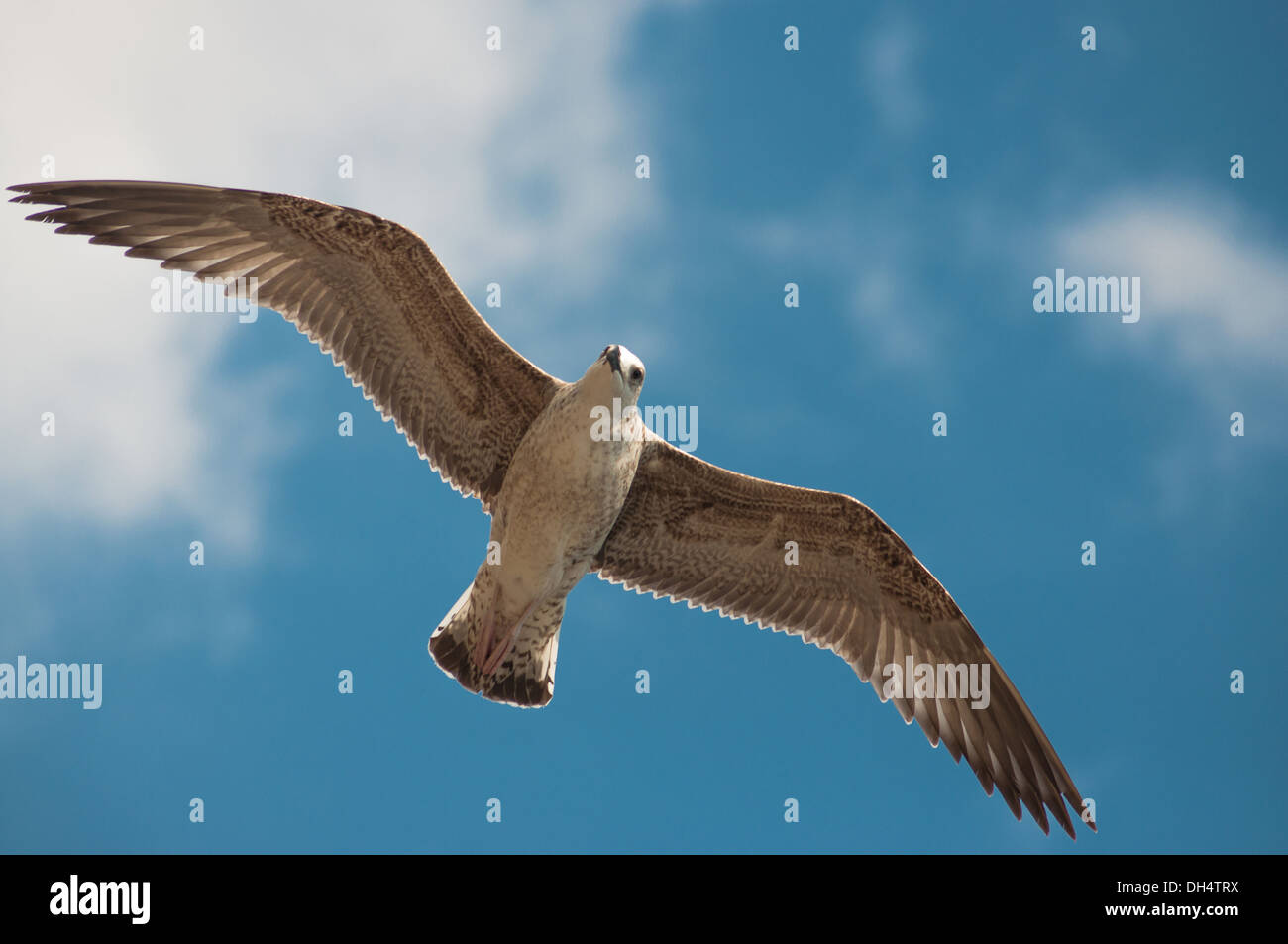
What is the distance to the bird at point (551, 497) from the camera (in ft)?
31.7

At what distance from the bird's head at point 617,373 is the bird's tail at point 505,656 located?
6.76ft

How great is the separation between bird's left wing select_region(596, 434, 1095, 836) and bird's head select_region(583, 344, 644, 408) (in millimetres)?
1396

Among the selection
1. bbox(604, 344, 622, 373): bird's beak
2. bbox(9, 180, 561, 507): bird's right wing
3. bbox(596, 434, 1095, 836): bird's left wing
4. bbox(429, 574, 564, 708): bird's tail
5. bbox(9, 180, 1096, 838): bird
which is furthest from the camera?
bbox(596, 434, 1095, 836): bird's left wing

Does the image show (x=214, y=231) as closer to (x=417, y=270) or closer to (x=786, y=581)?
(x=417, y=270)

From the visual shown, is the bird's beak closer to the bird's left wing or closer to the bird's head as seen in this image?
the bird's head

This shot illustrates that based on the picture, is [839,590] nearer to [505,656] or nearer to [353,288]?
[505,656]

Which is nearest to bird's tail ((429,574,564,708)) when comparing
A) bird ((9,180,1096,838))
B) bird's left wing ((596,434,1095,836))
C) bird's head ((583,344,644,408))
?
bird ((9,180,1096,838))

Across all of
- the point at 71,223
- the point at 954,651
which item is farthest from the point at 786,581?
the point at 71,223

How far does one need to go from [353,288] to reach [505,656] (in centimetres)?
319

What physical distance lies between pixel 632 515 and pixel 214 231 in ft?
13.3

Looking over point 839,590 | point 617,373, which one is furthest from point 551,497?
point 839,590

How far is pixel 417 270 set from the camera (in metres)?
9.75

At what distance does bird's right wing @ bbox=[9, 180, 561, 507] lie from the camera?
387 inches

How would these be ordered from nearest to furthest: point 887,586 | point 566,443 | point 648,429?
1. point 566,443
2. point 648,429
3. point 887,586
